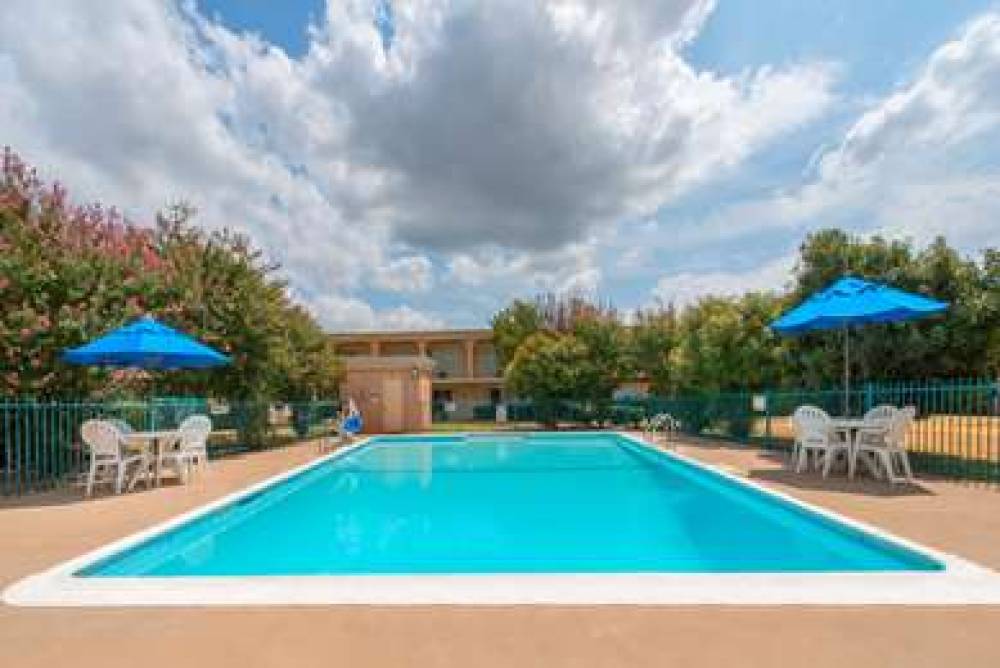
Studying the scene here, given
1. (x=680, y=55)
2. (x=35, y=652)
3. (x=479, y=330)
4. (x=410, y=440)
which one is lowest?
(x=410, y=440)

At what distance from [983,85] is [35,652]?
1306 centimetres

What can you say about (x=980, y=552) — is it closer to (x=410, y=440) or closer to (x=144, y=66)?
(x=144, y=66)

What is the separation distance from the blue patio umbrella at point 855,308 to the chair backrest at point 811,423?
86 cm

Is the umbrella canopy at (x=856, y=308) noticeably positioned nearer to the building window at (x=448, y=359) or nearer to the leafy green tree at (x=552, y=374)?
the leafy green tree at (x=552, y=374)

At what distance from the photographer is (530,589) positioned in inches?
179

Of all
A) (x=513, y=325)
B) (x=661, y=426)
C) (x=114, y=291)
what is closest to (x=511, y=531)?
(x=114, y=291)

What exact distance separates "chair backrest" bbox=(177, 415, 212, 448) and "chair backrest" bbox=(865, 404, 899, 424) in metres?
Result: 10.1

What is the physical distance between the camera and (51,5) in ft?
33.0

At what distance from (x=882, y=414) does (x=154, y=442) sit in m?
11.0

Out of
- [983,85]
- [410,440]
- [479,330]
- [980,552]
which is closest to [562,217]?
[410,440]

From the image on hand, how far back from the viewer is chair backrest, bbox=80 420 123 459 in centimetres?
938

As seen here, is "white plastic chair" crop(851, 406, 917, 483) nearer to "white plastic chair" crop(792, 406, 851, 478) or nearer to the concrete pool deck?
"white plastic chair" crop(792, 406, 851, 478)

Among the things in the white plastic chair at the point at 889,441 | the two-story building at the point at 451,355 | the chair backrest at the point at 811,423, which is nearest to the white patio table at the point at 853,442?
the white plastic chair at the point at 889,441

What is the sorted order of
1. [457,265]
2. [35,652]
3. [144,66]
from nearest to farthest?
[35,652] < [144,66] < [457,265]
